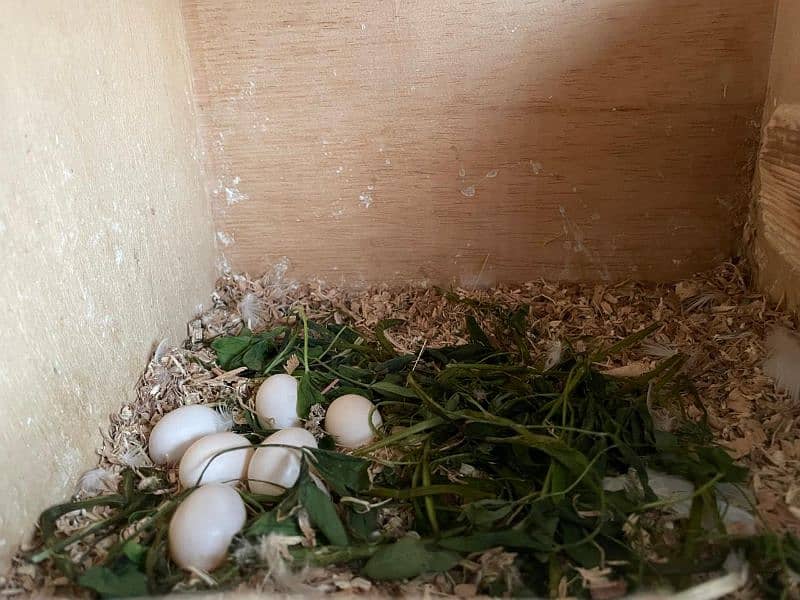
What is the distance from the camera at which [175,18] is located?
4.31 ft

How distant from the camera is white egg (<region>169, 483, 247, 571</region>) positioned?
32.2 inches

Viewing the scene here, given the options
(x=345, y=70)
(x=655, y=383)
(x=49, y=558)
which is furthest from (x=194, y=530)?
(x=345, y=70)

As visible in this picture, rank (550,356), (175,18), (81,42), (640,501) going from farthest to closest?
(175,18), (550,356), (81,42), (640,501)

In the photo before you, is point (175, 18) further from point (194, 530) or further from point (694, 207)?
point (694, 207)

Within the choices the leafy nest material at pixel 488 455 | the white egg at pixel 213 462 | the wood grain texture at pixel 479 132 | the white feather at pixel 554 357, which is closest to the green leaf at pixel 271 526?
the leafy nest material at pixel 488 455

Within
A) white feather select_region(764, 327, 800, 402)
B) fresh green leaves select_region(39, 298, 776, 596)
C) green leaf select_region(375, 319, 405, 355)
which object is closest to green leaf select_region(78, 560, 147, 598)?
fresh green leaves select_region(39, 298, 776, 596)

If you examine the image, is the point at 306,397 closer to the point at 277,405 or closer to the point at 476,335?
the point at 277,405

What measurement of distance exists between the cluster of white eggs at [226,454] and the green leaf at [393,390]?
0.04m

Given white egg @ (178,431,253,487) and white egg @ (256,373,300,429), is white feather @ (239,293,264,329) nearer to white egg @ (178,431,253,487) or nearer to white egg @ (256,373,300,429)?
white egg @ (256,373,300,429)

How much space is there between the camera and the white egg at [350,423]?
102cm

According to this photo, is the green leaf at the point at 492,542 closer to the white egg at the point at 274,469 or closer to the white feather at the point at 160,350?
the white egg at the point at 274,469

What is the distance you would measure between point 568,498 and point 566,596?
14 cm

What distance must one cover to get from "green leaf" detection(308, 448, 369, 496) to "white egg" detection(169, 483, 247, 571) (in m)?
0.12

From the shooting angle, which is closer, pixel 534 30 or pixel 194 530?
pixel 194 530
